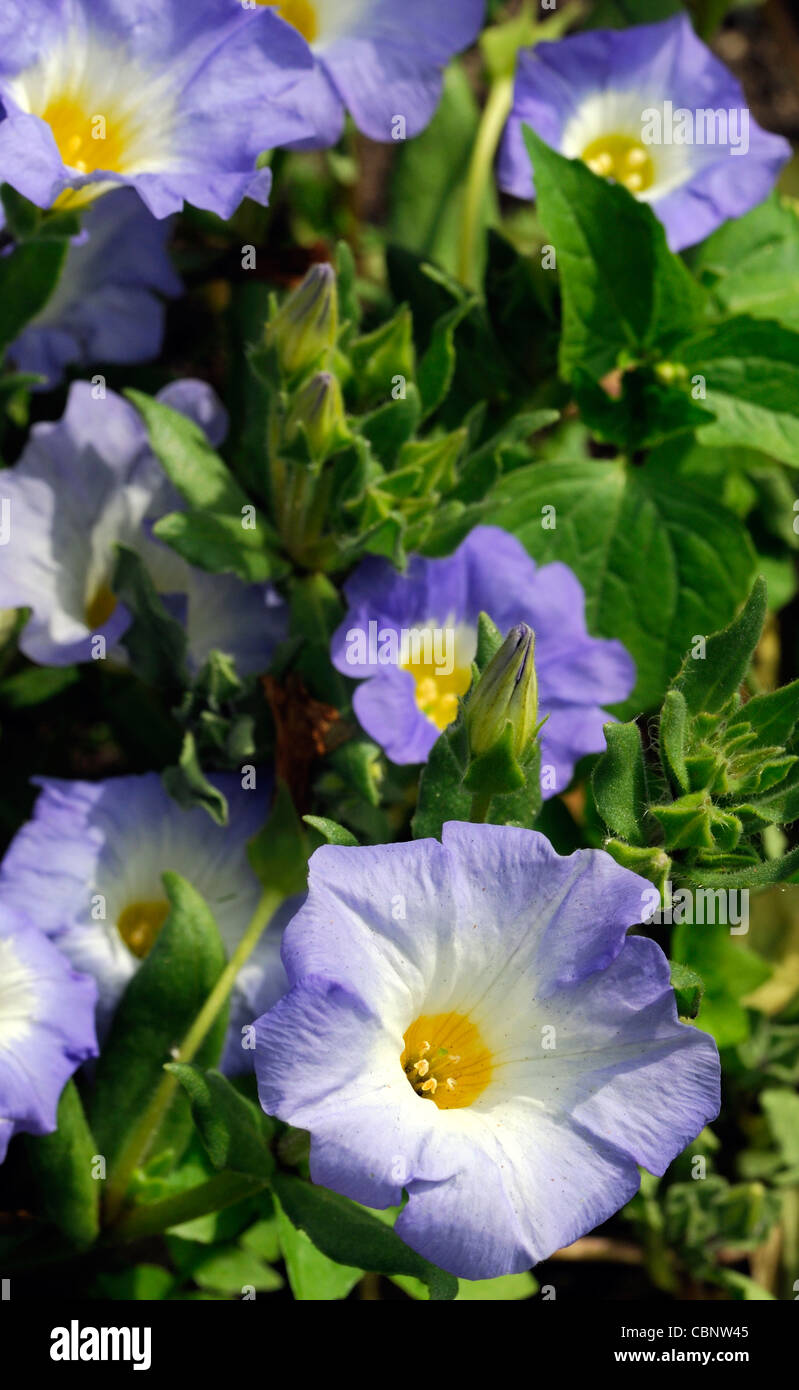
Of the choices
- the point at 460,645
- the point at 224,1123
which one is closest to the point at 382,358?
the point at 460,645

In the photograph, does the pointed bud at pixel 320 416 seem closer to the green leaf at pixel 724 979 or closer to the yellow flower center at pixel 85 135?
the yellow flower center at pixel 85 135

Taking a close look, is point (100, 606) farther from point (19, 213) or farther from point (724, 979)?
point (724, 979)

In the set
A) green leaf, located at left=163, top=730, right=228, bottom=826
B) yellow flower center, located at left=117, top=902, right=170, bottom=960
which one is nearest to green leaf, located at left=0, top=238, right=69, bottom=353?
green leaf, located at left=163, top=730, right=228, bottom=826

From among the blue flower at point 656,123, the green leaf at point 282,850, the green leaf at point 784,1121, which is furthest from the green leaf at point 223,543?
the green leaf at point 784,1121

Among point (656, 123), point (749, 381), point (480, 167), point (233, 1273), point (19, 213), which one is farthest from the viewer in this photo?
point (480, 167)
